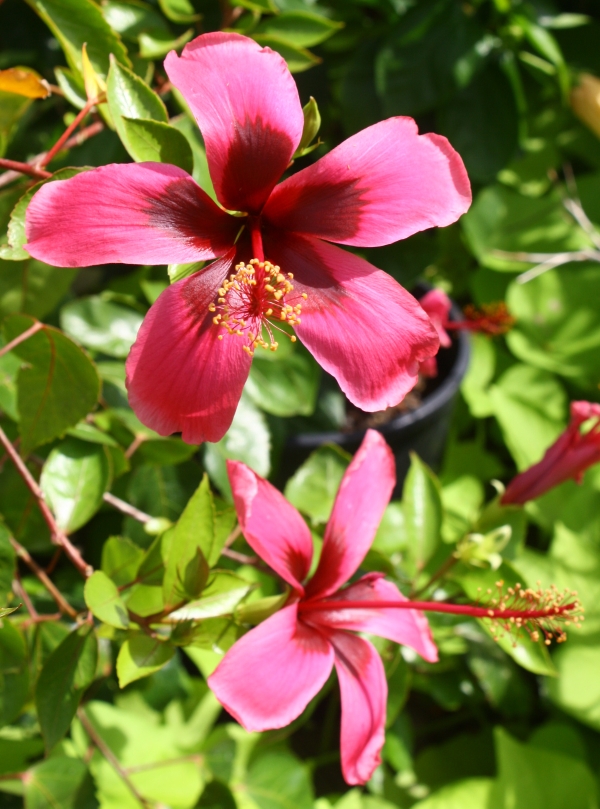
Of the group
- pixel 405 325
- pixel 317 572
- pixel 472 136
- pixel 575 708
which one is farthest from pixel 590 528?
pixel 405 325

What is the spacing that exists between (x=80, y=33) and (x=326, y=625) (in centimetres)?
37

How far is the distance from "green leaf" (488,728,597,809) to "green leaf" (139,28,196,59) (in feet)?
2.54

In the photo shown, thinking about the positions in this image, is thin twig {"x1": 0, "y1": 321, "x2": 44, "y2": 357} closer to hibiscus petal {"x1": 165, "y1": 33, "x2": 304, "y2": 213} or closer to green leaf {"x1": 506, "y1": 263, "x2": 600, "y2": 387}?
hibiscus petal {"x1": 165, "y1": 33, "x2": 304, "y2": 213}

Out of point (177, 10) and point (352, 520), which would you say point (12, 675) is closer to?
point (352, 520)

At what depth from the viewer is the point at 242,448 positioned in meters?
0.61

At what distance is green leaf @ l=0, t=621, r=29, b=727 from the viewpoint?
0.42 metres

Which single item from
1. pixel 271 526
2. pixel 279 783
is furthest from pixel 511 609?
pixel 279 783

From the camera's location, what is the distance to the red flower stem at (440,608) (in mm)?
414

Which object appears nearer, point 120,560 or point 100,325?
point 120,560

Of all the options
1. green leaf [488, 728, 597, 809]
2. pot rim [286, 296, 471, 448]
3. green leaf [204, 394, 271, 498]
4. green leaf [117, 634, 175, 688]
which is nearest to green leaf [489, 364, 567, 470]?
pot rim [286, 296, 471, 448]

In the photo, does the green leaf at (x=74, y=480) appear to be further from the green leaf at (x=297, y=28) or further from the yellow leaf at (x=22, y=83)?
the green leaf at (x=297, y=28)

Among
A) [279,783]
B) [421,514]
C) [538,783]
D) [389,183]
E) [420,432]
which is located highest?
[389,183]

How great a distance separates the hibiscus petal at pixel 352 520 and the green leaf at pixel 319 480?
0.13 m

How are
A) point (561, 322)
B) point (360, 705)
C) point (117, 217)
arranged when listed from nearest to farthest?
1. point (117, 217)
2. point (360, 705)
3. point (561, 322)
